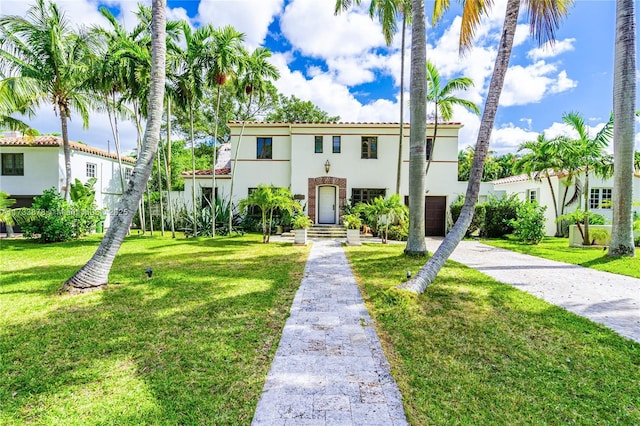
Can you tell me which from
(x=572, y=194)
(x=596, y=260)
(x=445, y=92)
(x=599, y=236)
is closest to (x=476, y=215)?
(x=599, y=236)

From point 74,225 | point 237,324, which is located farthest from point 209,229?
point 237,324

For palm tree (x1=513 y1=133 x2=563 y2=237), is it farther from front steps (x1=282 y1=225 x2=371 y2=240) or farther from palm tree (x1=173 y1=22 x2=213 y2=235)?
palm tree (x1=173 y1=22 x2=213 y2=235)

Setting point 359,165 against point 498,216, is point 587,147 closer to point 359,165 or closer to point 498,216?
point 498,216

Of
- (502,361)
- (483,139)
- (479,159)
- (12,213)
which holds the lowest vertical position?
(502,361)

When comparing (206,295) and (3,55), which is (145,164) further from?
(3,55)

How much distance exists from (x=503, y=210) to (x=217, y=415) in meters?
17.7

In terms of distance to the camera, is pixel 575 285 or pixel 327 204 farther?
pixel 327 204

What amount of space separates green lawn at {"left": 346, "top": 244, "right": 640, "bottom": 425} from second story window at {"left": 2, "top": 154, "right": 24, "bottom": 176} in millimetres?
24136

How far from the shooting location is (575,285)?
682 centimetres

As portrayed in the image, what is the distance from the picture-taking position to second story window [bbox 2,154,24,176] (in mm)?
19141

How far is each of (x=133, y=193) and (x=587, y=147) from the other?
669 inches

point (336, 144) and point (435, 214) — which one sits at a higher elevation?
point (336, 144)

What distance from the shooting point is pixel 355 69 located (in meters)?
16.2

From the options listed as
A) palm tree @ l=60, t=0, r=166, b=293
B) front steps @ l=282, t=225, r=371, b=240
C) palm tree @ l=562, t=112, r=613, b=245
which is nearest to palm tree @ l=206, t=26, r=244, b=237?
palm tree @ l=60, t=0, r=166, b=293
